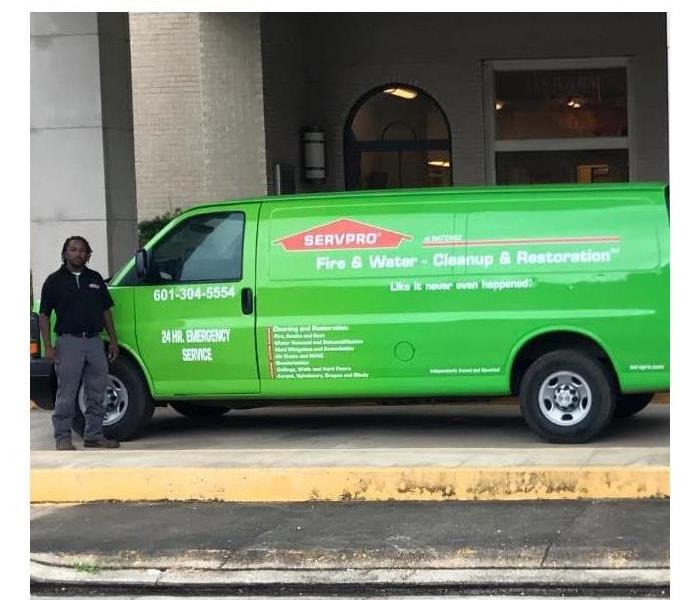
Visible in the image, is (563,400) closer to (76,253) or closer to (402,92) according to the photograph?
(76,253)

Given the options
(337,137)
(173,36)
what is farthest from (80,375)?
(337,137)

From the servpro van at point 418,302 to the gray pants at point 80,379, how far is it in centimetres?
44

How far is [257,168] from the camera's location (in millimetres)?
17484

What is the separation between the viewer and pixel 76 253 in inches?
422

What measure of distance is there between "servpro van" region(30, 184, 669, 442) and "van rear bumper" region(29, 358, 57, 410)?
0.60 metres

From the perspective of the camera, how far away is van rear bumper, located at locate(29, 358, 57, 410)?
11.6 meters

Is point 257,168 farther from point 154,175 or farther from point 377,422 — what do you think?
point 377,422

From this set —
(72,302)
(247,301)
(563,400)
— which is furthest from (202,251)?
(563,400)

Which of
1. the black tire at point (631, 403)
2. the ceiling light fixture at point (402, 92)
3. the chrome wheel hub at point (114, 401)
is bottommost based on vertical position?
the black tire at point (631, 403)

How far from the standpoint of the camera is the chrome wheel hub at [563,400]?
1062cm

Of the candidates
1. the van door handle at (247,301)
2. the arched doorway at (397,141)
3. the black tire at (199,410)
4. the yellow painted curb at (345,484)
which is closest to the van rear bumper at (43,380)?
the black tire at (199,410)

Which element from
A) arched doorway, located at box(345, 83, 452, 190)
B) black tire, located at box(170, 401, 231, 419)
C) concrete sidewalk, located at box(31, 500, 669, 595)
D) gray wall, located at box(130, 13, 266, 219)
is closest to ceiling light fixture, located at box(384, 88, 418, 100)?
arched doorway, located at box(345, 83, 452, 190)

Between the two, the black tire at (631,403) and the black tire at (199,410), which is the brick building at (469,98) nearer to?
the black tire at (199,410)

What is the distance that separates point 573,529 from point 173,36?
11.9m
